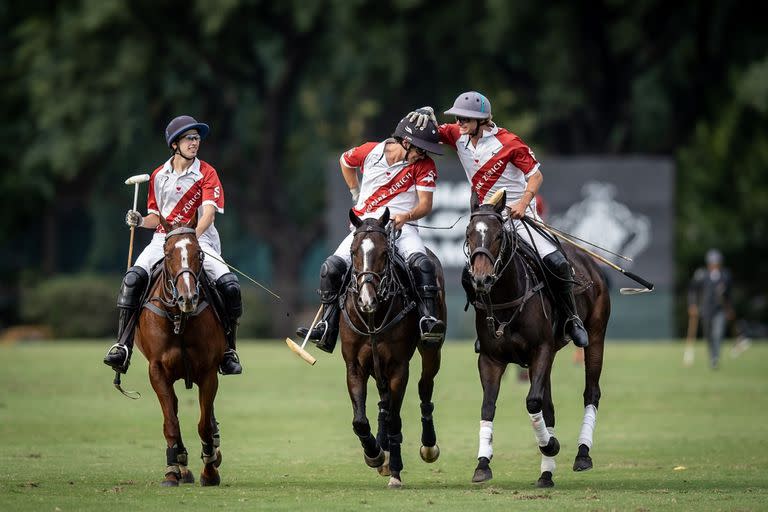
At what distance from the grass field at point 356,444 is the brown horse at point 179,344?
1.22ft

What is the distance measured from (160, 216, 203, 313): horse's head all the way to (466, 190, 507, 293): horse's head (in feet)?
7.13

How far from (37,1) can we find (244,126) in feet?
24.5

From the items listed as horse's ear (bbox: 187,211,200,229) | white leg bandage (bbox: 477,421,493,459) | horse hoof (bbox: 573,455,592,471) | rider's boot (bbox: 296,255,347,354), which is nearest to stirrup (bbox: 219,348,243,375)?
rider's boot (bbox: 296,255,347,354)

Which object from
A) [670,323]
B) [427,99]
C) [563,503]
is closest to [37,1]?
[427,99]

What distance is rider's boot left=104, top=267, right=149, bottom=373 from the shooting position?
13.3 meters

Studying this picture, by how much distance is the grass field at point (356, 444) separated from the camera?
12.3 meters

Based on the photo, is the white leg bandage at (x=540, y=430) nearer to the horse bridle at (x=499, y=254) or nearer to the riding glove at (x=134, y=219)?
the horse bridle at (x=499, y=254)

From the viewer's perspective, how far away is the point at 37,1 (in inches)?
1772

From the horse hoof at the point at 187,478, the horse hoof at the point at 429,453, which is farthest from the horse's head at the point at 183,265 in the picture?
the horse hoof at the point at 429,453

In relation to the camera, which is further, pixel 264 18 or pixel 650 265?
pixel 264 18

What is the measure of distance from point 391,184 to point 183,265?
2.09 metres

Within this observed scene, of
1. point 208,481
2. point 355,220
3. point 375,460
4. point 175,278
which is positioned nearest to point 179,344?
point 175,278

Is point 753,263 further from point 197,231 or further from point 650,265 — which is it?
point 197,231

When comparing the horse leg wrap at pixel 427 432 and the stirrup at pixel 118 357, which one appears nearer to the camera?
the stirrup at pixel 118 357
